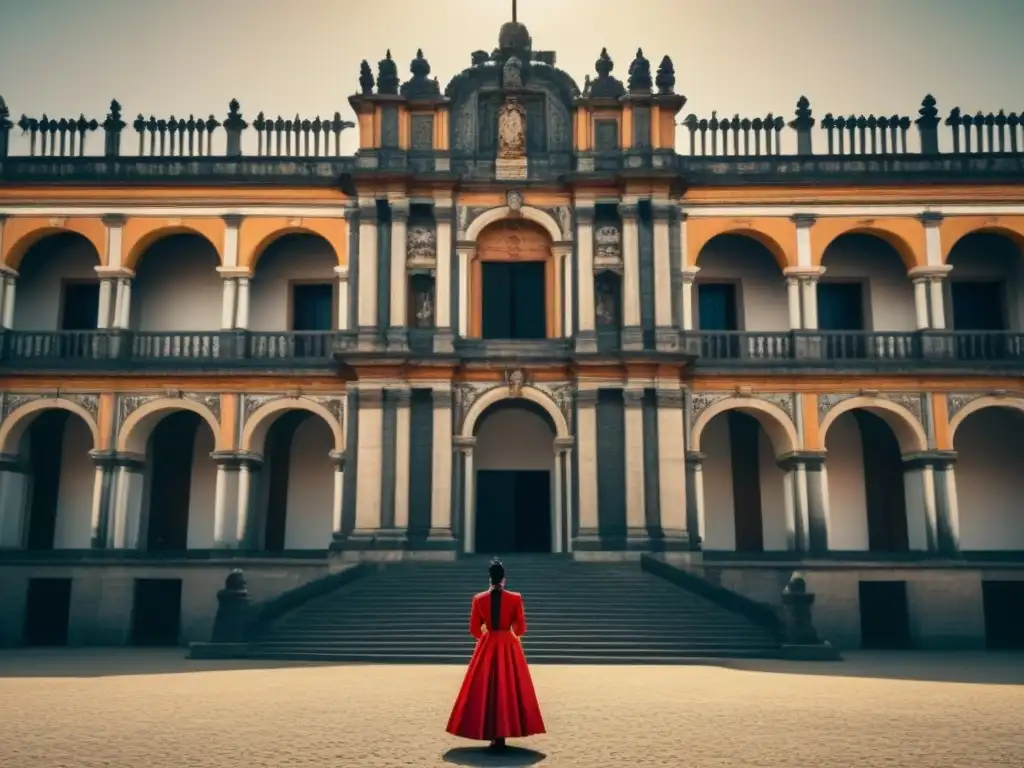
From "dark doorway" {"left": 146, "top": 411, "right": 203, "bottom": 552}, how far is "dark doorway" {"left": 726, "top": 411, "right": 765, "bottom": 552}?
13325mm

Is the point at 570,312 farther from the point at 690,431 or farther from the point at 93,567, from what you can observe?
the point at 93,567

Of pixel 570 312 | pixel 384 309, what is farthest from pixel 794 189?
pixel 384 309

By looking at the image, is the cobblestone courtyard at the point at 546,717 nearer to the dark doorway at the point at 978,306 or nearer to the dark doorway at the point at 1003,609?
the dark doorway at the point at 1003,609

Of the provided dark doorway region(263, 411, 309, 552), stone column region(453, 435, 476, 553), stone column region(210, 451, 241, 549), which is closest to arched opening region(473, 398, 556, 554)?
stone column region(453, 435, 476, 553)

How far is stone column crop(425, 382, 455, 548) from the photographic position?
2383 cm

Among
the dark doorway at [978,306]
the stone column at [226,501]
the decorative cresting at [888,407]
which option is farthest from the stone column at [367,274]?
the dark doorway at [978,306]

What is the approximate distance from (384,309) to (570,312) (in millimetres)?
4325

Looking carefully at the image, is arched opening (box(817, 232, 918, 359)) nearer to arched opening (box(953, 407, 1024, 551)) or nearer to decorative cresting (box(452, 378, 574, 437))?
arched opening (box(953, 407, 1024, 551))

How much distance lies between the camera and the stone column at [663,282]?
80.9ft

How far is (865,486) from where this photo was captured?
26516mm

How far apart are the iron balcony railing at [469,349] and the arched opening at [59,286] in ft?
4.57

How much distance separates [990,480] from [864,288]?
560 centimetres

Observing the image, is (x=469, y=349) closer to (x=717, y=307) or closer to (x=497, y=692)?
(x=717, y=307)

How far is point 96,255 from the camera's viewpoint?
2730 cm
